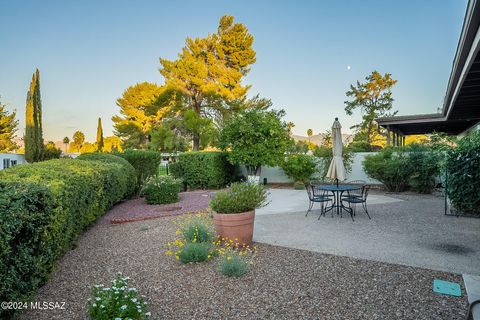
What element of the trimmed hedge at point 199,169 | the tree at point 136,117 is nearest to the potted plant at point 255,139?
the trimmed hedge at point 199,169

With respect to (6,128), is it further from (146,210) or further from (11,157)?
(146,210)

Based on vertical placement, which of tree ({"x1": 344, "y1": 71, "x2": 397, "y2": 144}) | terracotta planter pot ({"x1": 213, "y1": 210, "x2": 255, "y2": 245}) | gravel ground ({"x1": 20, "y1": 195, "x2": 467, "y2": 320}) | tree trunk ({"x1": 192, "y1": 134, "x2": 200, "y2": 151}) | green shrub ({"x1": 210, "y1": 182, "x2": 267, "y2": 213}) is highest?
tree ({"x1": 344, "y1": 71, "x2": 397, "y2": 144})

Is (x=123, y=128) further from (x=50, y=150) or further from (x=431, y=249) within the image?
(x=431, y=249)

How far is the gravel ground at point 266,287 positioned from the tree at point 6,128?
26889 millimetres

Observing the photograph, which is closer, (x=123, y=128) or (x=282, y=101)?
(x=282, y=101)

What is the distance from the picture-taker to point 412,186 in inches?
411

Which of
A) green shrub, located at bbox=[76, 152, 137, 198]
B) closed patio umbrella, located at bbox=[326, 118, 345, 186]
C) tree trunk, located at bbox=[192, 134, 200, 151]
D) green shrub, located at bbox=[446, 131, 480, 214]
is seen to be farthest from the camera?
tree trunk, located at bbox=[192, 134, 200, 151]

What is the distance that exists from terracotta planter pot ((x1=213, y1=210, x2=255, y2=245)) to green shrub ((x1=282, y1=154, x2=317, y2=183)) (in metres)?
9.17

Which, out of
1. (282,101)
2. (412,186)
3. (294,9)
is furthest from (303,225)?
(282,101)

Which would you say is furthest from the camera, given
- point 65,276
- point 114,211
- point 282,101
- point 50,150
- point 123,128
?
point 123,128

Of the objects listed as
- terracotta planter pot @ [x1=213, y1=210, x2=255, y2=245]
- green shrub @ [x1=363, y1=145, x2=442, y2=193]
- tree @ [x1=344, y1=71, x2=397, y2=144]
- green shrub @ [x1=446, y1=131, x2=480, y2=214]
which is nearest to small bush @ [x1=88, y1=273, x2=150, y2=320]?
terracotta planter pot @ [x1=213, y1=210, x2=255, y2=245]

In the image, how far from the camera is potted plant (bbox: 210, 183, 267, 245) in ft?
14.4

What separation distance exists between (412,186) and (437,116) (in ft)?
13.4

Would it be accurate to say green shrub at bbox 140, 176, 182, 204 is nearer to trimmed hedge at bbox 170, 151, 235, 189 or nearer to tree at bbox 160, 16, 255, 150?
trimmed hedge at bbox 170, 151, 235, 189
